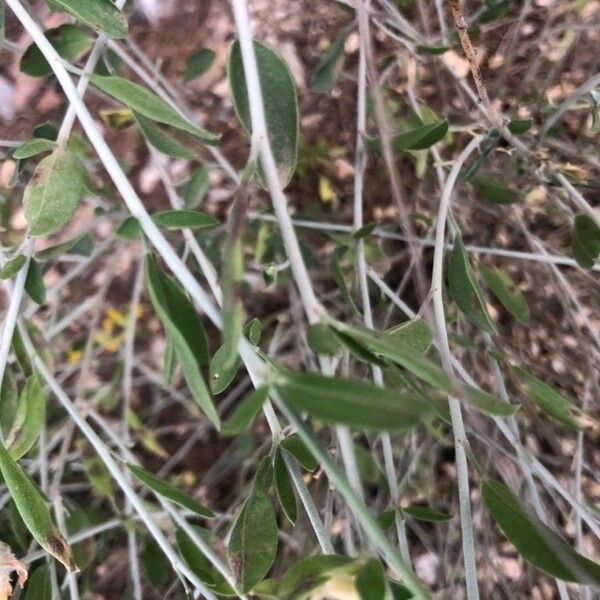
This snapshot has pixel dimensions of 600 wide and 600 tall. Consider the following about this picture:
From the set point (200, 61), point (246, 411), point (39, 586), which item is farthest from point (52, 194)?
point (200, 61)

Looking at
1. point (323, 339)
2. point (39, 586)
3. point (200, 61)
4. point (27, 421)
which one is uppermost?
point (323, 339)

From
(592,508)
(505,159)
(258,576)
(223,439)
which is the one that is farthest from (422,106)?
(223,439)

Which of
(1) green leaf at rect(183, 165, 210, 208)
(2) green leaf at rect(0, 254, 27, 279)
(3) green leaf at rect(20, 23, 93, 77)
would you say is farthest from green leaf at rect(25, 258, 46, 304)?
(1) green leaf at rect(183, 165, 210, 208)

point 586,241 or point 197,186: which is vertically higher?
point 586,241

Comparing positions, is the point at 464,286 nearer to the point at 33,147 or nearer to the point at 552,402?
the point at 552,402

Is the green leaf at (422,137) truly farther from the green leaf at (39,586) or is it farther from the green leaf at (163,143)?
the green leaf at (39,586)

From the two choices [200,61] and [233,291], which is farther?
[200,61]
